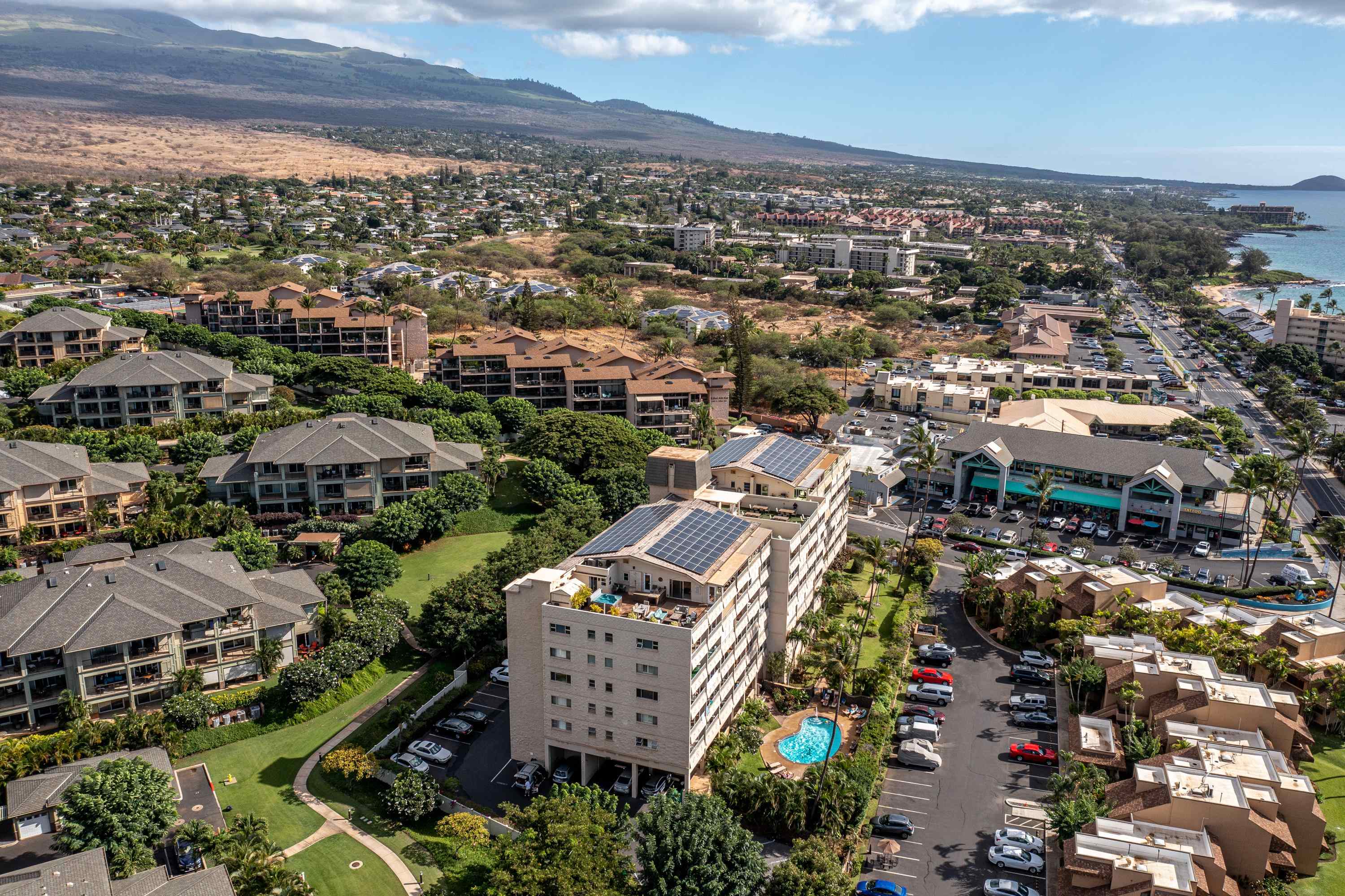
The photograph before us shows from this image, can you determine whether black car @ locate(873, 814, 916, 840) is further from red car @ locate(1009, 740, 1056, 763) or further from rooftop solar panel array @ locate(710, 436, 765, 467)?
rooftop solar panel array @ locate(710, 436, 765, 467)

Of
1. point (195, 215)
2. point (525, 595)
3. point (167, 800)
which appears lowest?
point (167, 800)

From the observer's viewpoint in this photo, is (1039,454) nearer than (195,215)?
Yes

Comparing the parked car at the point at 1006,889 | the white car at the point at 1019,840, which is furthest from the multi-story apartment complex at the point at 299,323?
the parked car at the point at 1006,889

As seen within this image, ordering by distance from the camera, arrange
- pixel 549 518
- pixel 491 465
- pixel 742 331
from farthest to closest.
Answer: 1. pixel 742 331
2. pixel 491 465
3. pixel 549 518

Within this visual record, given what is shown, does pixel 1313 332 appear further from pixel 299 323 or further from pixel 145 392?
pixel 145 392

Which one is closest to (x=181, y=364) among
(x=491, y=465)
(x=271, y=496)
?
(x=271, y=496)

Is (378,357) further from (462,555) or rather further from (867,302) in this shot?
(867,302)
